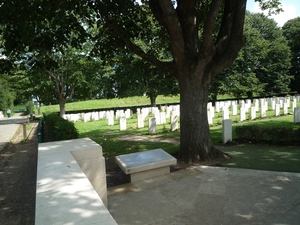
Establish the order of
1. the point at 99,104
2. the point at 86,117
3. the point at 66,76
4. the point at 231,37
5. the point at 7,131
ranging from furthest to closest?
the point at 99,104 → the point at 66,76 → the point at 86,117 → the point at 7,131 → the point at 231,37

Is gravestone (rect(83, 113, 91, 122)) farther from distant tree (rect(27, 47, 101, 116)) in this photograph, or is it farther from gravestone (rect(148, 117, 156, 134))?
gravestone (rect(148, 117, 156, 134))

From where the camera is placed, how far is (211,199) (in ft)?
13.0

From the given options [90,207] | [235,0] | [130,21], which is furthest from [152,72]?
[90,207]

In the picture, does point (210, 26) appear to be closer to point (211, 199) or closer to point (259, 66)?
point (211, 199)

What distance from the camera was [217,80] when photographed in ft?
98.5

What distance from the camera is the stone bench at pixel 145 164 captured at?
477cm

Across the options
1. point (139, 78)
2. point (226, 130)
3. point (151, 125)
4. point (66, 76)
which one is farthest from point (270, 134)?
point (66, 76)

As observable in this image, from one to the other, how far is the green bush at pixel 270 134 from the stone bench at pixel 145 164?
181 inches

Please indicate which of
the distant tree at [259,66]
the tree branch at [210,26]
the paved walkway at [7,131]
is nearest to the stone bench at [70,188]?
the tree branch at [210,26]

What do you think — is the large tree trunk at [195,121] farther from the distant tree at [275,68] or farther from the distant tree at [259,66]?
the distant tree at [275,68]

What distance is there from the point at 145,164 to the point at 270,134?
5475mm

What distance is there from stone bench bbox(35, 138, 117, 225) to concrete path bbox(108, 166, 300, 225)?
2.41ft

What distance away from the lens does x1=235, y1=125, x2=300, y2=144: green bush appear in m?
7.84

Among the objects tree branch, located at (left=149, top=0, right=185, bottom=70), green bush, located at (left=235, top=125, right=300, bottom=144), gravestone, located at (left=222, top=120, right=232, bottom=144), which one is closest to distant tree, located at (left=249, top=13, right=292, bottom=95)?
green bush, located at (left=235, top=125, right=300, bottom=144)
